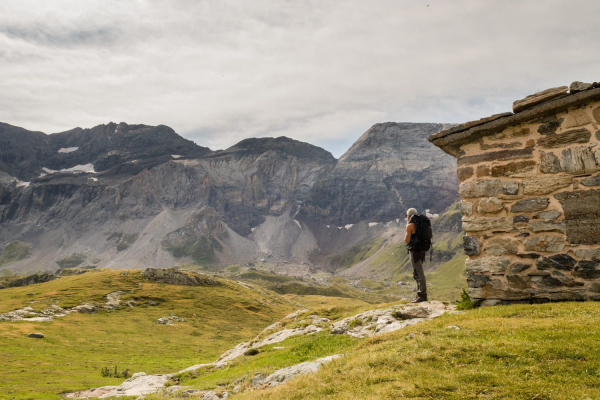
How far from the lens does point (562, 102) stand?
1208 cm

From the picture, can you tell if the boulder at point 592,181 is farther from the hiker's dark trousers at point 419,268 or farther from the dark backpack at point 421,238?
the hiker's dark trousers at point 419,268

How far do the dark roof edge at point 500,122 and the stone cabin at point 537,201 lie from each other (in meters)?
0.03

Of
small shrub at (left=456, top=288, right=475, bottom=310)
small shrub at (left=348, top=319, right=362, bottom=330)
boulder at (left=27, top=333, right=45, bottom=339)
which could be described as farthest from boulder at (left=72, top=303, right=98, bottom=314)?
small shrub at (left=456, top=288, right=475, bottom=310)

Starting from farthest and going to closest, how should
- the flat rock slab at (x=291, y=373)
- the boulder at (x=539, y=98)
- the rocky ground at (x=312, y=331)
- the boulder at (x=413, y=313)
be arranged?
the boulder at (x=413, y=313) → the boulder at (x=539, y=98) → the rocky ground at (x=312, y=331) → the flat rock slab at (x=291, y=373)

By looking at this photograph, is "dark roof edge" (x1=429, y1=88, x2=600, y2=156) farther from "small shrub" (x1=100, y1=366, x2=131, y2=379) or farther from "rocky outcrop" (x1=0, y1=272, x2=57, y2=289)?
"rocky outcrop" (x1=0, y1=272, x2=57, y2=289)

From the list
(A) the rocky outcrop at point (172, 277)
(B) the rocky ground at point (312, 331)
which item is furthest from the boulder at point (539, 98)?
(A) the rocky outcrop at point (172, 277)

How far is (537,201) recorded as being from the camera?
12383 millimetres

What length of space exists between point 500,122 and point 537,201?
2.99m

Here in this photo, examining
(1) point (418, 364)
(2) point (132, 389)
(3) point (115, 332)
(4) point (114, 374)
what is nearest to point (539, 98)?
(1) point (418, 364)

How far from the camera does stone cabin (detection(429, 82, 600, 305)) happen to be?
11656 mm

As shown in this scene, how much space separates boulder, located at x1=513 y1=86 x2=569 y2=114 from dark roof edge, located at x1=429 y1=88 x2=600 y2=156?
18 cm

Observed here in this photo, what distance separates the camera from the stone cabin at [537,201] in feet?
38.2

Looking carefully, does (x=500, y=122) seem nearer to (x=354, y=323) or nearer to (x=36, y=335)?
(x=354, y=323)

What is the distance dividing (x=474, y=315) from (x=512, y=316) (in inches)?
40.8
